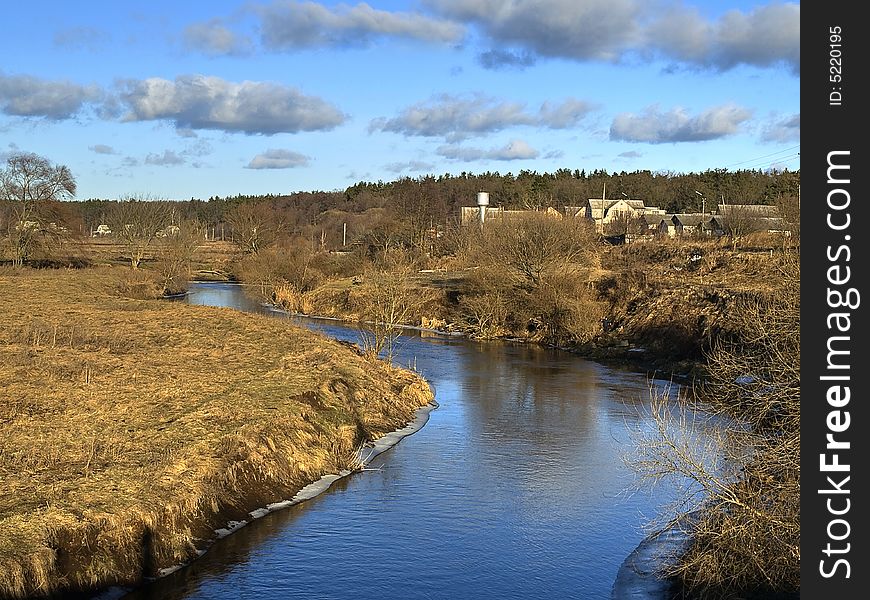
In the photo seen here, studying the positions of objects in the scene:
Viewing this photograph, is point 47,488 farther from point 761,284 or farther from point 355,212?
point 355,212

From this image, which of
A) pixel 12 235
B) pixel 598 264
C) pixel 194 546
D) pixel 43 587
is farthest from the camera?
pixel 12 235

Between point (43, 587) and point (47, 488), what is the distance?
238cm

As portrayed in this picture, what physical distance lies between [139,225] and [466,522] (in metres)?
69.2

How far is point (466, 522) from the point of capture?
54.0 ft

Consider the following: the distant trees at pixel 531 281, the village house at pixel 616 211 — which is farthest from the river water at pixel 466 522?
the village house at pixel 616 211

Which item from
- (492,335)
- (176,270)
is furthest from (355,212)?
(492,335)

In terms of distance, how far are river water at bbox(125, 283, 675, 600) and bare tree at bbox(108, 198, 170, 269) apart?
55.5 metres

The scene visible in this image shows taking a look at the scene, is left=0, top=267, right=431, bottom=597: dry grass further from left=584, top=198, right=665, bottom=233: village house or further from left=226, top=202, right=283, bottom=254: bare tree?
left=584, top=198, right=665, bottom=233: village house

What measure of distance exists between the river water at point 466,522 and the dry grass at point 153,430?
32.5 inches

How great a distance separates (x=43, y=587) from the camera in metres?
11.9

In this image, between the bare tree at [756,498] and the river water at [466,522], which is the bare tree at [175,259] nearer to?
the river water at [466,522]

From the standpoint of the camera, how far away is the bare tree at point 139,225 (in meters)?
77.9

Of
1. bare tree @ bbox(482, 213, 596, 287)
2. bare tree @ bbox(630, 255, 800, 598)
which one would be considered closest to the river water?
bare tree @ bbox(630, 255, 800, 598)

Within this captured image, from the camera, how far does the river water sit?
44.7 feet
